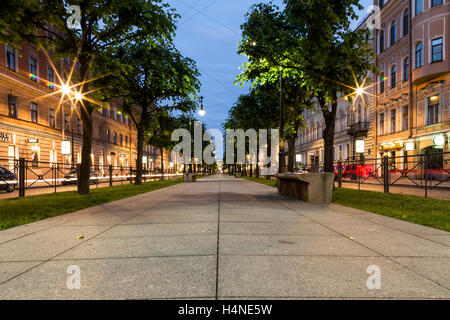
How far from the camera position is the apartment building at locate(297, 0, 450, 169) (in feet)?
76.4

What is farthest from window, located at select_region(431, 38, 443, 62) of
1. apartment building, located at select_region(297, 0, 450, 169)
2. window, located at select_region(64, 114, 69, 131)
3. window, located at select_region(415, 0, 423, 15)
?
window, located at select_region(64, 114, 69, 131)

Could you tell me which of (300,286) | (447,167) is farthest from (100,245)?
(447,167)

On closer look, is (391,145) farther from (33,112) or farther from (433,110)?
(33,112)

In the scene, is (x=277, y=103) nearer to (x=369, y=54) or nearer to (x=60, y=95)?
(x=369, y=54)

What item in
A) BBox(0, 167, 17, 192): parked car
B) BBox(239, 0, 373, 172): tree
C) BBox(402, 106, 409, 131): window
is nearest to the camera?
BBox(239, 0, 373, 172): tree

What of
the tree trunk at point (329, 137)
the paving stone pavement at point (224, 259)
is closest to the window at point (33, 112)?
the tree trunk at point (329, 137)

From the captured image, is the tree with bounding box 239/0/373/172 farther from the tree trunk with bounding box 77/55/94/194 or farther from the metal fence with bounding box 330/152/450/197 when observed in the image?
the tree trunk with bounding box 77/55/94/194

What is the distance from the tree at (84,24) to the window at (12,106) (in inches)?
646

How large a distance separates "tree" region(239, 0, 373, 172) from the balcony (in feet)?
74.4

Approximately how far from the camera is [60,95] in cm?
3209

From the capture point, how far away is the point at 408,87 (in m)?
27.3

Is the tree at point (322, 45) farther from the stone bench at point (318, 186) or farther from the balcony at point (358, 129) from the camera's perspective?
the balcony at point (358, 129)
